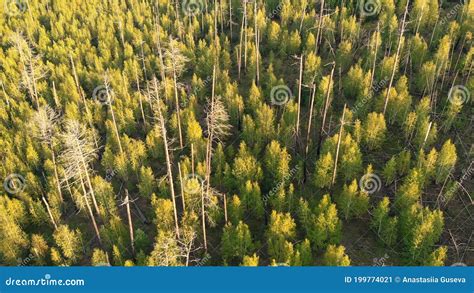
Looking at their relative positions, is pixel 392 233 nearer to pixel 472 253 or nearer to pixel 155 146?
pixel 472 253

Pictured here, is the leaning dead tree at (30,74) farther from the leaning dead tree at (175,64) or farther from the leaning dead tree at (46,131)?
the leaning dead tree at (175,64)

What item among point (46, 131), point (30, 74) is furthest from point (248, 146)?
point (30, 74)

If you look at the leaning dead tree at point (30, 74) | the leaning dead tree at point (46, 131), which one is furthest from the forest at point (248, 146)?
the leaning dead tree at point (30, 74)

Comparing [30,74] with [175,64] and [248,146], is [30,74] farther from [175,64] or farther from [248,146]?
[248,146]

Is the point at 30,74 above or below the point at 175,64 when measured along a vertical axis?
below

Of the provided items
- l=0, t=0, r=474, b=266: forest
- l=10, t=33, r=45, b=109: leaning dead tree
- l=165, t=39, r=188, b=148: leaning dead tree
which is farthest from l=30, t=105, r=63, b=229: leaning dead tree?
l=165, t=39, r=188, b=148: leaning dead tree

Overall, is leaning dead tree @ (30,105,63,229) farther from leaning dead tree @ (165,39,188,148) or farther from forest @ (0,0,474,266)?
leaning dead tree @ (165,39,188,148)

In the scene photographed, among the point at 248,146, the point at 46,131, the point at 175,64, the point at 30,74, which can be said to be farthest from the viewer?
the point at 30,74

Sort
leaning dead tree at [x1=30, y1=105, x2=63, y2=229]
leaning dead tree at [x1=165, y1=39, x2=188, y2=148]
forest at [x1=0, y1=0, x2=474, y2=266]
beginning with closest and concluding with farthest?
forest at [x1=0, y1=0, x2=474, y2=266] < leaning dead tree at [x1=30, y1=105, x2=63, y2=229] < leaning dead tree at [x1=165, y1=39, x2=188, y2=148]
